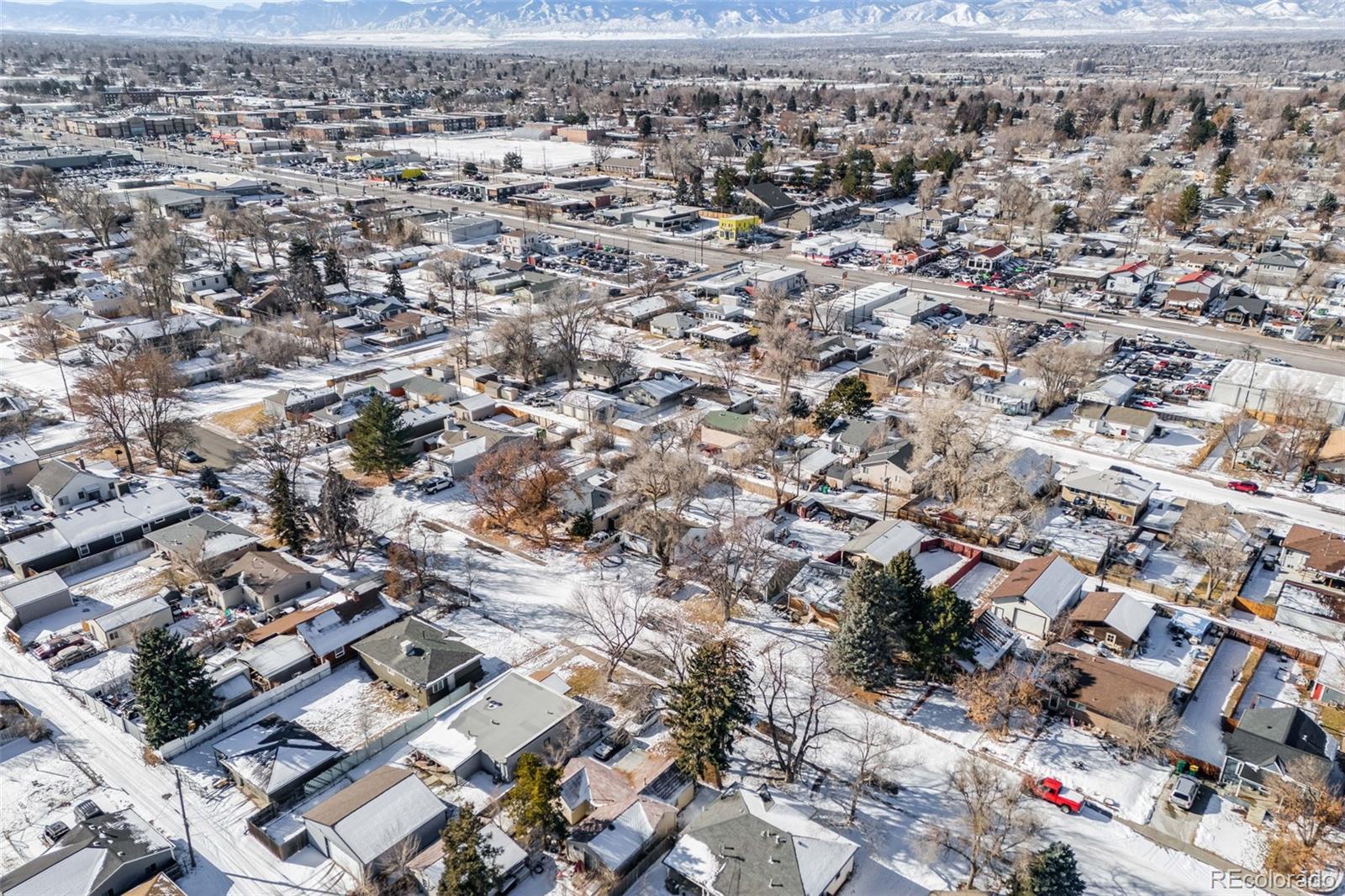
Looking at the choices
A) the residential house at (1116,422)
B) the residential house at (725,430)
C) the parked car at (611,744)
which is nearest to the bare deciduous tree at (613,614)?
the parked car at (611,744)

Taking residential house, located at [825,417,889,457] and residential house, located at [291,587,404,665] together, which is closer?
residential house, located at [291,587,404,665]

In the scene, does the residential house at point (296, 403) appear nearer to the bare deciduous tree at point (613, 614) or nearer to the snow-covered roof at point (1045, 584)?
the bare deciduous tree at point (613, 614)

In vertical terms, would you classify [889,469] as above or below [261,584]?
above

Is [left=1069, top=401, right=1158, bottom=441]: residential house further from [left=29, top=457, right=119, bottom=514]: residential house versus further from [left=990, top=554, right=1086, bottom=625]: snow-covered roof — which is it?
[left=29, top=457, right=119, bottom=514]: residential house

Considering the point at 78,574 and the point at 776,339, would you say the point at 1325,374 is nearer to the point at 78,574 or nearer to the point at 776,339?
the point at 776,339

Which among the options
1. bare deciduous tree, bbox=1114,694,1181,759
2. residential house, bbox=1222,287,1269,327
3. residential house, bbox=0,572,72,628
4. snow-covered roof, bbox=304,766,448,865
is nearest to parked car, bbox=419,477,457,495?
residential house, bbox=0,572,72,628

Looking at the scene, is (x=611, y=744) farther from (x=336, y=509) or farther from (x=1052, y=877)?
(x=336, y=509)

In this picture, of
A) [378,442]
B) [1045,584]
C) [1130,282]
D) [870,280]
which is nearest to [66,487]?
[378,442]
